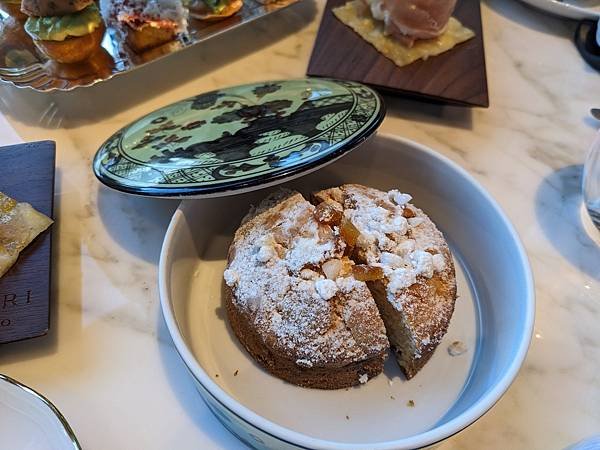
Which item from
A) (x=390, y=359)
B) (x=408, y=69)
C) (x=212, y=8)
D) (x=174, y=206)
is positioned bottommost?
(x=390, y=359)

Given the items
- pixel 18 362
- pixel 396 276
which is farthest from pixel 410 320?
pixel 18 362

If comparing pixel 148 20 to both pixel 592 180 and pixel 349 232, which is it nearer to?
pixel 349 232

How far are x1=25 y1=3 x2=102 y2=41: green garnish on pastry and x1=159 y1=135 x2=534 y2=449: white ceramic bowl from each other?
533 mm

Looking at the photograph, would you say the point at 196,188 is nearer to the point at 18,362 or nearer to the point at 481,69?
the point at 18,362

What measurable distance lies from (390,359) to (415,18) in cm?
80

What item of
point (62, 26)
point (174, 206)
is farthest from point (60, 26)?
point (174, 206)

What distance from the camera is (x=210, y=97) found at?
1.08m

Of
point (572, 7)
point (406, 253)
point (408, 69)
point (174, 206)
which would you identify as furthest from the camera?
point (572, 7)

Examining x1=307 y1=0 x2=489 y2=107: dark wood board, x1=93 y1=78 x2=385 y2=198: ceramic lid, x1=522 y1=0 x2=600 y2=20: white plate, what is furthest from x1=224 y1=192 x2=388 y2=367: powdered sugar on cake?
x1=522 y1=0 x2=600 y2=20: white plate

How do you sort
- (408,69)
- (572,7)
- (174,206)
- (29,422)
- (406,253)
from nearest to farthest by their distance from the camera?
1. (29,422)
2. (406,253)
3. (174,206)
4. (408,69)
5. (572,7)

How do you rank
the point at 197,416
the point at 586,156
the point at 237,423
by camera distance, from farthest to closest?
the point at 586,156, the point at 197,416, the point at 237,423

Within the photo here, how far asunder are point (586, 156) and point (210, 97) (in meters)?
0.81

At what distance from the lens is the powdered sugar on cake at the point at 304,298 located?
0.81 metres

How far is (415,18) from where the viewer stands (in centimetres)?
128
